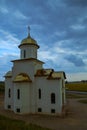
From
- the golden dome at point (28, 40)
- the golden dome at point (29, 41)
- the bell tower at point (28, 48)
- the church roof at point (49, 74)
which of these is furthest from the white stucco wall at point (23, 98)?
the golden dome at point (28, 40)

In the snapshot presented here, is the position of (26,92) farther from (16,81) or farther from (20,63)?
(20,63)

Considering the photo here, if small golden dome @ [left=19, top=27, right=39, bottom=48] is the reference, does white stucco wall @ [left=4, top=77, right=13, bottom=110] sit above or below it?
below

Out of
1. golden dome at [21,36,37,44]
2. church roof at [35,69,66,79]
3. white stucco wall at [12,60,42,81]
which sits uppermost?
golden dome at [21,36,37,44]

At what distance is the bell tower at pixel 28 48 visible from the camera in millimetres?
30766

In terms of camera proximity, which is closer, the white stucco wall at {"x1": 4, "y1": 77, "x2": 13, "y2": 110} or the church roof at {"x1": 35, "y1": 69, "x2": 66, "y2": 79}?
the church roof at {"x1": 35, "y1": 69, "x2": 66, "y2": 79}

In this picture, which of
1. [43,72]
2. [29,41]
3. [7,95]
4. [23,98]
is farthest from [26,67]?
[7,95]

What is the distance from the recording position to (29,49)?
30891 millimetres

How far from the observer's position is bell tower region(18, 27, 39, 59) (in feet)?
101

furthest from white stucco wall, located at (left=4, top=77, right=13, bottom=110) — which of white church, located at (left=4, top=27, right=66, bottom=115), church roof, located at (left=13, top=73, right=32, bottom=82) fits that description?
church roof, located at (left=13, top=73, right=32, bottom=82)

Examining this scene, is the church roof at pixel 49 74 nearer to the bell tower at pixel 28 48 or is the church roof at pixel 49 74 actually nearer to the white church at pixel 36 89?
the white church at pixel 36 89

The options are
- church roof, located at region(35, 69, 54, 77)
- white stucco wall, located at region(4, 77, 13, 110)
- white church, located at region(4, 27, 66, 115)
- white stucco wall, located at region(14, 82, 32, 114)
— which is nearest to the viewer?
white church, located at region(4, 27, 66, 115)

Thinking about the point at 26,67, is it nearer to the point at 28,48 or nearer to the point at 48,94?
the point at 28,48

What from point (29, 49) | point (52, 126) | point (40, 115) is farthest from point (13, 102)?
point (52, 126)

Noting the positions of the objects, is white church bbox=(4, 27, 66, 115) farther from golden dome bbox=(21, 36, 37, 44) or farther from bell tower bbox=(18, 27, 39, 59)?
golden dome bbox=(21, 36, 37, 44)
